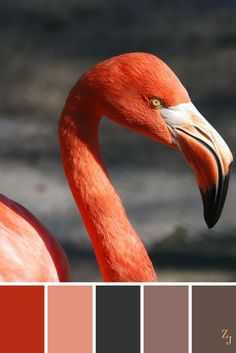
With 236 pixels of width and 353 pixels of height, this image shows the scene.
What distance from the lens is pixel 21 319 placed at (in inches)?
71.2

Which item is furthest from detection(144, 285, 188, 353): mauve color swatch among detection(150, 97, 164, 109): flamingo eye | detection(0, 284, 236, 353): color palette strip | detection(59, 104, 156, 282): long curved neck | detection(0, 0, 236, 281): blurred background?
detection(0, 0, 236, 281): blurred background

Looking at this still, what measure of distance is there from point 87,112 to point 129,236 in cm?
30

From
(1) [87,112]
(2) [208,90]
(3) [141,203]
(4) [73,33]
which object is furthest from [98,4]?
(1) [87,112]

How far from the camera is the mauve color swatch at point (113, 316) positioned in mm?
1832

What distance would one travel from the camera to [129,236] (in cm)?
210

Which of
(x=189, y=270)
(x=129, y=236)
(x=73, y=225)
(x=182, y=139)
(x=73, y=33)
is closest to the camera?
(x=182, y=139)

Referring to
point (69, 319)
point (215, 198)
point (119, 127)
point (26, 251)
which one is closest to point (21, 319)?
point (69, 319)

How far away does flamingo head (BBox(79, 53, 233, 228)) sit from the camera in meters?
1.96

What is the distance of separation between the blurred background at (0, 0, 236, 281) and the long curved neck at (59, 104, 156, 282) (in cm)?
78

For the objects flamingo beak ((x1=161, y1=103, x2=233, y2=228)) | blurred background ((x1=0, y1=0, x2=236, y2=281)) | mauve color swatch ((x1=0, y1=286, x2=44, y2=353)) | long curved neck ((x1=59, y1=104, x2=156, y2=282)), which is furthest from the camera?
blurred background ((x1=0, y1=0, x2=236, y2=281))

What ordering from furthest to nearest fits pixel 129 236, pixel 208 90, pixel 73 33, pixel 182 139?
pixel 73 33, pixel 208 90, pixel 129 236, pixel 182 139

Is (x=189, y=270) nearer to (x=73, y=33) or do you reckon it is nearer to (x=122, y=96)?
(x=122, y=96)

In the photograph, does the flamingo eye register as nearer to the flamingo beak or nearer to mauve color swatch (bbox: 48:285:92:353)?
the flamingo beak

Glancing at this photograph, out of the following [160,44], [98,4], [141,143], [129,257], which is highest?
[98,4]
